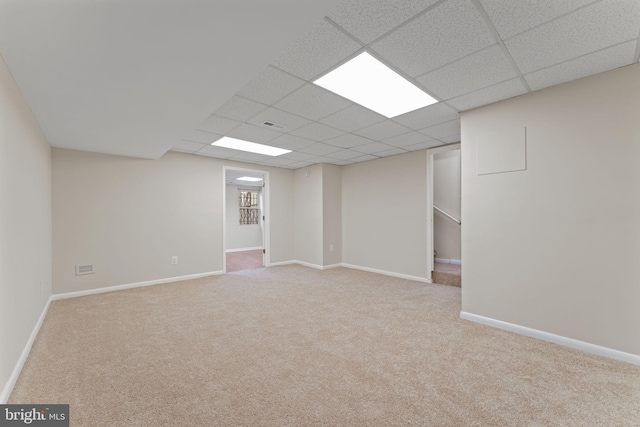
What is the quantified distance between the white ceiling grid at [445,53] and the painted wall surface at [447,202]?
8.20 feet

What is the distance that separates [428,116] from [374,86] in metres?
1.04

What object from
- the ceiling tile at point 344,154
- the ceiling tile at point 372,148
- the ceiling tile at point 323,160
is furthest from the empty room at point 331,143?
the ceiling tile at point 323,160

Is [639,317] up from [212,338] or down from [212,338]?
up

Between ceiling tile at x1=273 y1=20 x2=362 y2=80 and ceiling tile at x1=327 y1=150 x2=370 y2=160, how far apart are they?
2674 mm

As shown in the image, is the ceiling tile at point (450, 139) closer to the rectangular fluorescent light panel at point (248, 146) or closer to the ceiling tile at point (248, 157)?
the rectangular fluorescent light panel at point (248, 146)

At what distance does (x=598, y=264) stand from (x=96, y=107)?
15.2 feet

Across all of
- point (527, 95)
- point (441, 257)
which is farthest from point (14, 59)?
point (441, 257)

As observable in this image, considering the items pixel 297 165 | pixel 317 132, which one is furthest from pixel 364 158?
pixel 317 132

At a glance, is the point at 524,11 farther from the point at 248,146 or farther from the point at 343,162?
the point at 343,162

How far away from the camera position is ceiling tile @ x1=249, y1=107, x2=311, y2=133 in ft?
9.64

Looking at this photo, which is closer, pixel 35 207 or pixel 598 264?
pixel 598 264

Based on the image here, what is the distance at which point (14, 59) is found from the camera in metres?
1.65

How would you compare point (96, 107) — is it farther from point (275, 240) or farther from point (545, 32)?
point (275, 240)

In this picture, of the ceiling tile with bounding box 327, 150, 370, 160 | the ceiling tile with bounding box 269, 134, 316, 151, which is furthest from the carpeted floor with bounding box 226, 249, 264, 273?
the ceiling tile with bounding box 327, 150, 370, 160
